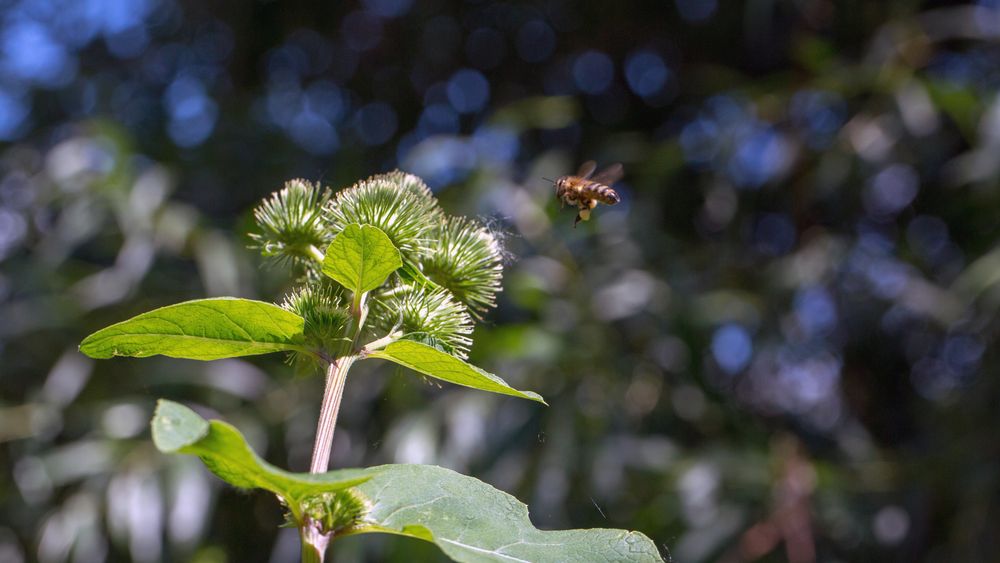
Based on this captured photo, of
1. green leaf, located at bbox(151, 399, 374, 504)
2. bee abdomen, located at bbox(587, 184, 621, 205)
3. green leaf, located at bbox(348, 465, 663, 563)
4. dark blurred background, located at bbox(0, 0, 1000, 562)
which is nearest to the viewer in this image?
green leaf, located at bbox(151, 399, 374, 504)

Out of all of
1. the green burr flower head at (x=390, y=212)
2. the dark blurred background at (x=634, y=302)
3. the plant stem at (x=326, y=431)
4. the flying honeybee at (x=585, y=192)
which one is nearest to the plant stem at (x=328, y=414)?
the plant stem at (x=326, y=431)

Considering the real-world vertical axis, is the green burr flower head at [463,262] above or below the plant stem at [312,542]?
above

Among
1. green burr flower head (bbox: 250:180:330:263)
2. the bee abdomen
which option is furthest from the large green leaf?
the bee abdomen

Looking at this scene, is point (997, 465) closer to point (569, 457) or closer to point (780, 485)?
point (780, 485)

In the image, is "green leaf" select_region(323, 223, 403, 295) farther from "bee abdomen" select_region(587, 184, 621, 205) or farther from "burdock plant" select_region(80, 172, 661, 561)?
"bee abdomen" select_region(587, 184, 621, 205)

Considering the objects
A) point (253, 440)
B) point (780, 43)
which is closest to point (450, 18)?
point (780, 43)

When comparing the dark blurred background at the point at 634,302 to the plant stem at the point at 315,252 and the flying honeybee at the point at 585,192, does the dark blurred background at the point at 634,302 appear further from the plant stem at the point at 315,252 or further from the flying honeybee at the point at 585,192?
the plant stem at the point at 315,252
